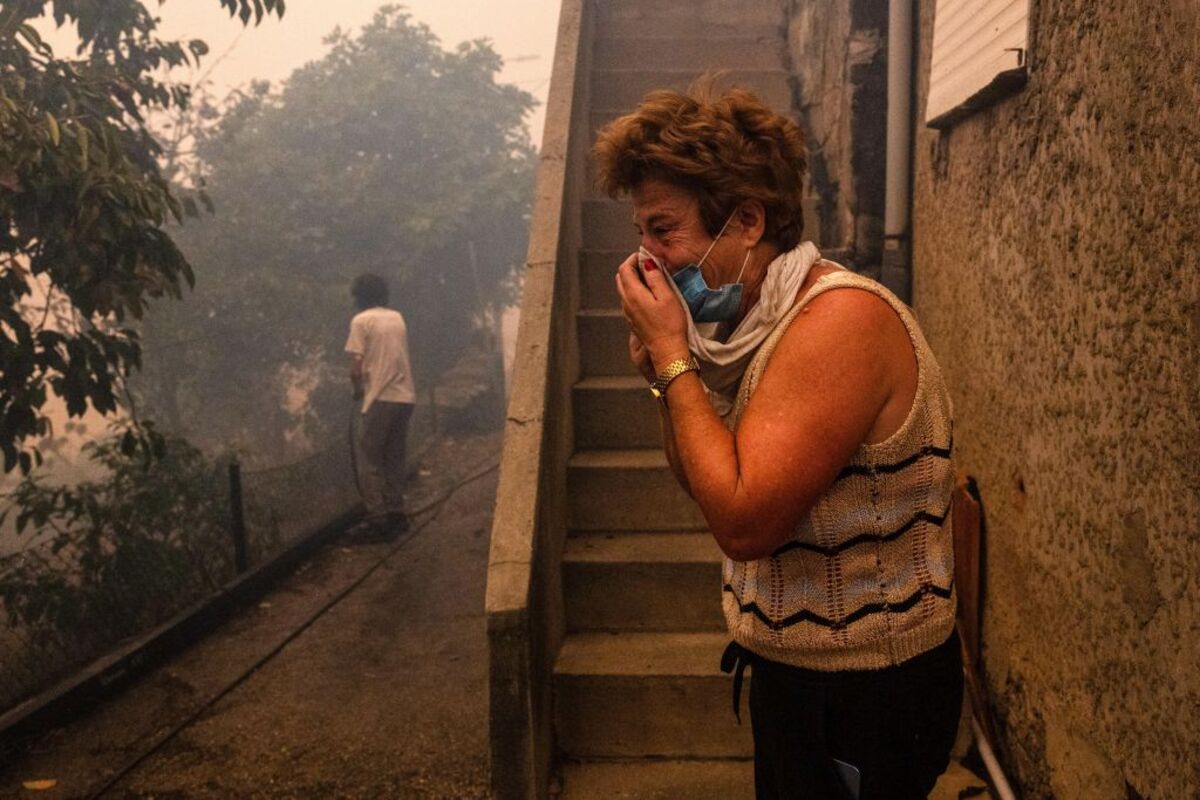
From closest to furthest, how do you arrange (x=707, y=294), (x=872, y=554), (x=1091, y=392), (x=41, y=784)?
1. (x=872, y=554)
2. (x=707, y=294)
3. (x=1091, y=392)
4. (x=41, y=784)

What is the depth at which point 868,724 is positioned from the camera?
1646mm

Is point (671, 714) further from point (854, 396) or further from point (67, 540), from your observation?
point (67, 540)

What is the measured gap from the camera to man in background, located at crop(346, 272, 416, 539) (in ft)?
24.9

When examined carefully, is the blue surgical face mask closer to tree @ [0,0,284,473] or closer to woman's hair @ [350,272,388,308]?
tree @ [0,0,284,473]

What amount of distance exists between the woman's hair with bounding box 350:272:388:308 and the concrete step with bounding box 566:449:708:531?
14.3 feet

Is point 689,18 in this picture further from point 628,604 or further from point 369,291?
point 628,604

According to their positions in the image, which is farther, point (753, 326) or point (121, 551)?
point (121, 551)

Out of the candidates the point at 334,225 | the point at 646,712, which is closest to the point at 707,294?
the point at 646,712

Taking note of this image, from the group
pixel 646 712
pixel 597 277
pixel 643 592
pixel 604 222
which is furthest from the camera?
pixel 604 222

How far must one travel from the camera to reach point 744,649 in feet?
5.93

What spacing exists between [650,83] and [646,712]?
418cm

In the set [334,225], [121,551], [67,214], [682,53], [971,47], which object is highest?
[682,53]

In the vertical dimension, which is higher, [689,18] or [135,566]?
[689,18]

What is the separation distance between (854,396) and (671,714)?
215 cm
